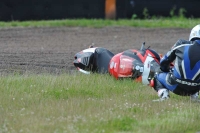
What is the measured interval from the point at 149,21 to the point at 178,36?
125 inches

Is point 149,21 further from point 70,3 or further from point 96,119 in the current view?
point 96,119

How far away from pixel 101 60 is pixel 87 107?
327 cm

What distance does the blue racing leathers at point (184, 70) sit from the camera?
33.0ft

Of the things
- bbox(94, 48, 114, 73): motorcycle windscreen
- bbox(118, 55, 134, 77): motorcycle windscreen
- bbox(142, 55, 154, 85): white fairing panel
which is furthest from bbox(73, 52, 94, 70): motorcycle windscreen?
bbox(142, 55, 154, 85): white fairing panel

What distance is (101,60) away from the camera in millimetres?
12555

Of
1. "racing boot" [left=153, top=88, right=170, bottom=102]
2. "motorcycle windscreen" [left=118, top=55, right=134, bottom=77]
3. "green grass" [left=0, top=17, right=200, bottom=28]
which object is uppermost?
"motorcycle windscreen" [left=118, top=55, right=134, bottom=77]

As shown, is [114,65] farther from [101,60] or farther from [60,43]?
[60,43]

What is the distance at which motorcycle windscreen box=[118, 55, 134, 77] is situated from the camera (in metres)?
11.7

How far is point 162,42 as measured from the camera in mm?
18641

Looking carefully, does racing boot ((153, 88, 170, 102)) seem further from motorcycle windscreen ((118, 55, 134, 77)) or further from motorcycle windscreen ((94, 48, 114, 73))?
motorcycle windscreen ((94, 48, 114, 73))

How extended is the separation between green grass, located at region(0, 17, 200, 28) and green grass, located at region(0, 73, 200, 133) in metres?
8.92

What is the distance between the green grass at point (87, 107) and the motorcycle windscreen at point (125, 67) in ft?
0.56

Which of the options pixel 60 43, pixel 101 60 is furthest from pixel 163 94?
pixel 60 43

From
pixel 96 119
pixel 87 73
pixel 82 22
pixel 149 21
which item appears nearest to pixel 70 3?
pixel 82 22
